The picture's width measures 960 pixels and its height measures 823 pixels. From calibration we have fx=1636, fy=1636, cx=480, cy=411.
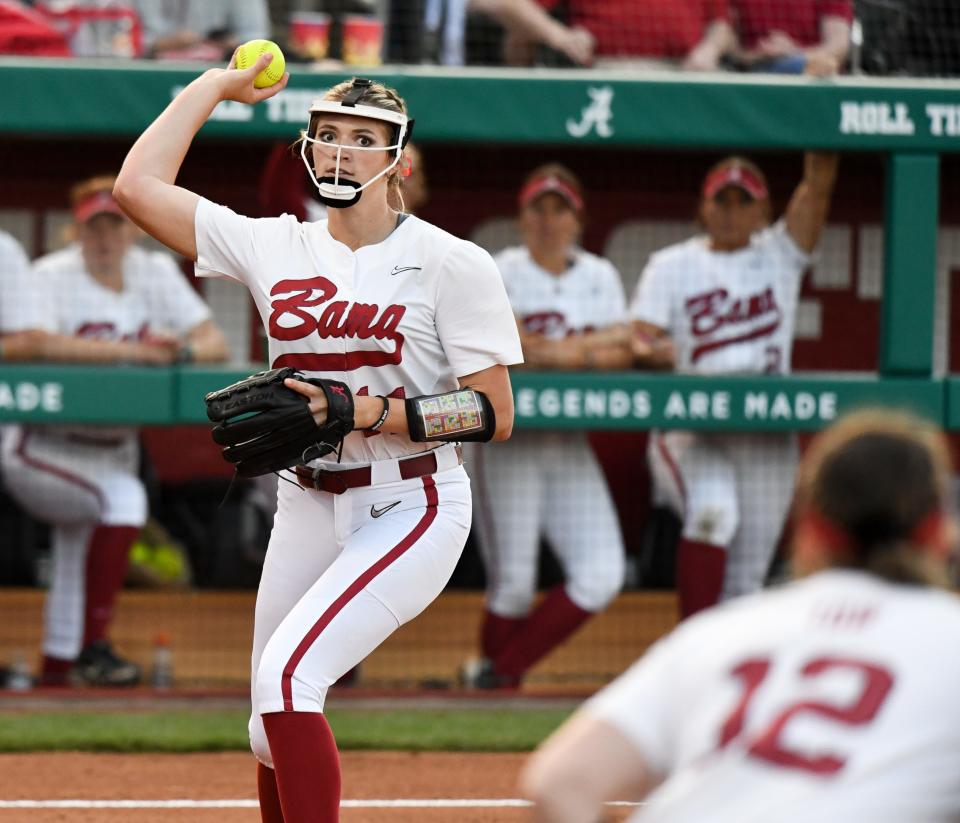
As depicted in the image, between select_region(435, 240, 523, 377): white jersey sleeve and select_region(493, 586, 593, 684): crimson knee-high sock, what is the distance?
2.80 meters

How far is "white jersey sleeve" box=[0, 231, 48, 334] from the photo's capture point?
243 inches

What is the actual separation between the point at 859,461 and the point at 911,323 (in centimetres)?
472

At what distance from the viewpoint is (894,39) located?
6.68 m

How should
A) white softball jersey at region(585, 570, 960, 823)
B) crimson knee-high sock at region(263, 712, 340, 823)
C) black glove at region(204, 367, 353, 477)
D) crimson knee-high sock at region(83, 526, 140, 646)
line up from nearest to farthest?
1. white softball jersey at region(585, 570, 960, 823)
2. crimson knee-high sock at region(263, 712, 340, 823)
3. black glove at region(204, 367, 353, 477)
4. crimson knee-high sock at region(83, 526, 140, 646)

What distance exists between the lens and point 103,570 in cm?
614

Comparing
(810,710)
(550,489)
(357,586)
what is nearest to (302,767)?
(357,586)

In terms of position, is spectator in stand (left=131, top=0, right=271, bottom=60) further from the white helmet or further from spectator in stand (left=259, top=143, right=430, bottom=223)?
the white helmet

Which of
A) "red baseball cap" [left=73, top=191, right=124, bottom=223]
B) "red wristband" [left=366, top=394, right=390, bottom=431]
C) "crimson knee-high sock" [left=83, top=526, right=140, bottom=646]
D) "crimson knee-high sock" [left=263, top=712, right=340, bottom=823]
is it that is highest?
"red baseball cap" [left=73, top=191, right=124, bottom=223]

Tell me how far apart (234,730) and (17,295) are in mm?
1850

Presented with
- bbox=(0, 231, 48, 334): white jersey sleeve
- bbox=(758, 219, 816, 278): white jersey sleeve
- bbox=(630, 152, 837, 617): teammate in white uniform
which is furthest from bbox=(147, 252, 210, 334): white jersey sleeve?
bbox=(758, 219, 816, 278): white jersey sleeve

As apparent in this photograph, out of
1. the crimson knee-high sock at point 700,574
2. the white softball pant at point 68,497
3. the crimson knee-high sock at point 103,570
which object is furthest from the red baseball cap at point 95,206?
the crimson knee-high sock at point 700,574

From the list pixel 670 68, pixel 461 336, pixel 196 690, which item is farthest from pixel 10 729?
pixel 670 68

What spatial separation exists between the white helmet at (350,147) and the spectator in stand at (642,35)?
3.22 metres

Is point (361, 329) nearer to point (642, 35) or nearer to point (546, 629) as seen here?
point (546, 629)
